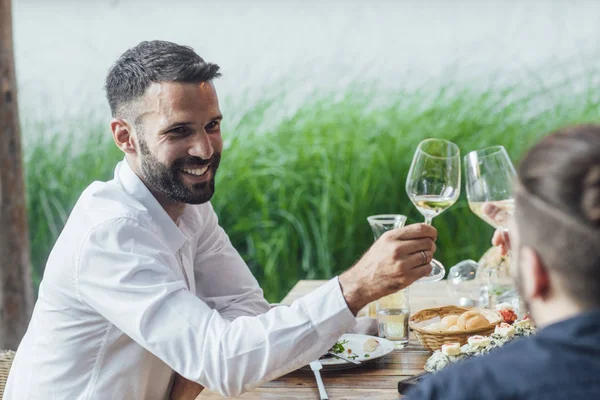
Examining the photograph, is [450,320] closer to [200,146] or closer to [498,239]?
[498,239]

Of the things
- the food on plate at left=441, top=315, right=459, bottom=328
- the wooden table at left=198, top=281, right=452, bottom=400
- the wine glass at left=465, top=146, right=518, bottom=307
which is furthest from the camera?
the food on plate at left=441, top=315, right=459, bottom=328

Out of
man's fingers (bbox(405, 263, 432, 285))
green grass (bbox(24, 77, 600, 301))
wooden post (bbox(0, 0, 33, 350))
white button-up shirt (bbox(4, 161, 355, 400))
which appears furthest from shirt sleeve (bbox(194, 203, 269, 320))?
green grass (bbox(24, 77, 600, 301))

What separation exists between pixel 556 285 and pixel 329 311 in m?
0.67

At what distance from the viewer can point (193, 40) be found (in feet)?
17.6

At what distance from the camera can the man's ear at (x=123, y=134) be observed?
2.03 m

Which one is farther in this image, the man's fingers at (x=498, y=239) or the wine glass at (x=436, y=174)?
the man's fingers at (x=498, y=239)

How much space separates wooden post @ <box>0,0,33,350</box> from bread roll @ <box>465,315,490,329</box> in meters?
2.49

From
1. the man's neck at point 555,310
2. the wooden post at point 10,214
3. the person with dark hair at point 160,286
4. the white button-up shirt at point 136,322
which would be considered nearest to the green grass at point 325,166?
the wooden post at point 10,214

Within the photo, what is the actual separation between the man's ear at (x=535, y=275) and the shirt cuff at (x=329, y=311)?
2.07 ft

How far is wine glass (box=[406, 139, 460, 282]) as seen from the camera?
1784mm

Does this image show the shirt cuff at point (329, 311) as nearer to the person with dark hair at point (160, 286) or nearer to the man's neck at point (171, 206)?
the person with dark hair at point (160, 286)

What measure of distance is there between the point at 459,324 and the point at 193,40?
3850 mm

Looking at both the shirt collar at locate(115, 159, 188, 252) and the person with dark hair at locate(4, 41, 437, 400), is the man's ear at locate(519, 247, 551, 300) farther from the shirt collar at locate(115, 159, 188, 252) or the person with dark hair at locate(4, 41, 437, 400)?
the shirt collar at locate(115, 159, 188, 252)

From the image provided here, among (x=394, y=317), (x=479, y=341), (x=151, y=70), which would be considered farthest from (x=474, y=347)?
(x=151, y=70)
